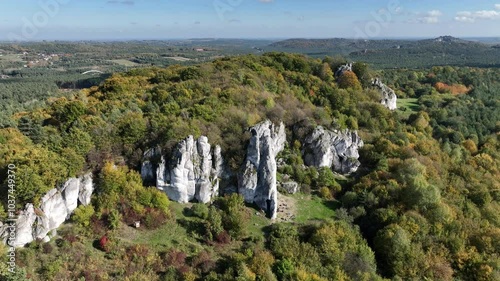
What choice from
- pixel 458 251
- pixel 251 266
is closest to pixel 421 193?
pixel 458 251

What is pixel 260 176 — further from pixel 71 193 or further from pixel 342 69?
pixel 342 69

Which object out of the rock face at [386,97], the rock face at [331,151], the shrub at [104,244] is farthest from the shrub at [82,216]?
the rock face at [386,97]

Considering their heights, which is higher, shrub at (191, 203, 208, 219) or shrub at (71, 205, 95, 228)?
shrub at (71, 205, 95, 228)

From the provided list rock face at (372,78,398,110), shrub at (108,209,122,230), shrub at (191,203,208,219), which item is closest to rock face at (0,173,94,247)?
shrub at (108,209,122,230)

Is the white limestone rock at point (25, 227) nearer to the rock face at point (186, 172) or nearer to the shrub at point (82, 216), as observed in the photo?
the shrub at point (82, 216)

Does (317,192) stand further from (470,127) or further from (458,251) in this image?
(470,127)

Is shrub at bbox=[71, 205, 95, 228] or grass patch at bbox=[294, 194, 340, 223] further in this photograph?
grass patch at bbox=[294, 194, 340, 223]

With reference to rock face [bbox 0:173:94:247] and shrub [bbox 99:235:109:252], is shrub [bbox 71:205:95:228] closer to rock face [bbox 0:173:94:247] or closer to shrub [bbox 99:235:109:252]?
rock face [bbox 0:173:94:247]
